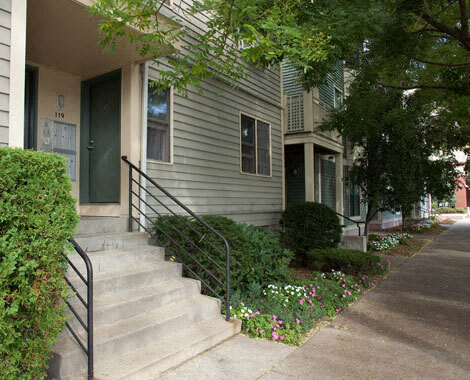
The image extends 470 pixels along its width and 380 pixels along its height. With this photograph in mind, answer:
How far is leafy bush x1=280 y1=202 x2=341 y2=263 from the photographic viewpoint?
803cm

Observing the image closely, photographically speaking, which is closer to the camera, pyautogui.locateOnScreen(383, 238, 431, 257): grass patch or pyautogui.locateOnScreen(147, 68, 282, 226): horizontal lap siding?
pyautogui.locateOnScreen(147, 68, 282, 226): horizontal lap siding

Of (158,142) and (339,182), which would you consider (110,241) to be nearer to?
(158,142)

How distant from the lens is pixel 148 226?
17.5 feet

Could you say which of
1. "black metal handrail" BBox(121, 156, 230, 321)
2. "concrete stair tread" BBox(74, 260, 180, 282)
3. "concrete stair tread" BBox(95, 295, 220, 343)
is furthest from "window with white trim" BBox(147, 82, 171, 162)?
"concrete stair tread" BBox(95, 295, 220, 343)

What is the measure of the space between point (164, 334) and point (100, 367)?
0.76 metres

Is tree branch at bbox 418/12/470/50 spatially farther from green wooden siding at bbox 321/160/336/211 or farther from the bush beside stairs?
green wooden siding at bbox 321/160/336/211

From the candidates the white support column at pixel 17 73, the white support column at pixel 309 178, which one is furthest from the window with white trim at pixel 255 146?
the white support column at pixel 17 73

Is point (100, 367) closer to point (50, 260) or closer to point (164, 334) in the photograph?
point (164, 334)

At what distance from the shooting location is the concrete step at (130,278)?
3.47m

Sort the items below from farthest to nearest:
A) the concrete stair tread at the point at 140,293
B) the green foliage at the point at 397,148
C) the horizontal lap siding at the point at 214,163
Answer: the green foliage at the point at 397,148 < the horizontal lap siding at the point at 214,163 < the concrete stair tread at the point at 140,293

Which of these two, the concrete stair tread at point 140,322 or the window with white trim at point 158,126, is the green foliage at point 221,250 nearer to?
the concrete stair tread at point 140,322

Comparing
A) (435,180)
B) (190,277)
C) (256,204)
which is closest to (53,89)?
(190,277)

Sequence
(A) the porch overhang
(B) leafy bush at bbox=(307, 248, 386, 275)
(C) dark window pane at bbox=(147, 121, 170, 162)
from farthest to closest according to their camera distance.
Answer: (B) leafy bush at bbox=(307, 248, 386, 275)
(C) dark window pane at bbox=(147, 121, 170, 162)
(A) the porch overhang

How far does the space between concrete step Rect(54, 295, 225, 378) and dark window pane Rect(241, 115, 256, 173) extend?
14.9 ft
